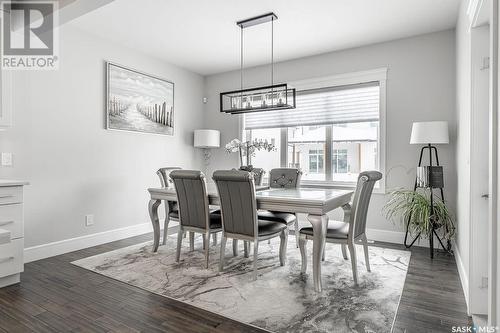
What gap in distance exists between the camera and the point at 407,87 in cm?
403

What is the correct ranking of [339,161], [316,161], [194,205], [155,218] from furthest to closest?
[316,161] < [339,161] < [155,218] < [194,205]

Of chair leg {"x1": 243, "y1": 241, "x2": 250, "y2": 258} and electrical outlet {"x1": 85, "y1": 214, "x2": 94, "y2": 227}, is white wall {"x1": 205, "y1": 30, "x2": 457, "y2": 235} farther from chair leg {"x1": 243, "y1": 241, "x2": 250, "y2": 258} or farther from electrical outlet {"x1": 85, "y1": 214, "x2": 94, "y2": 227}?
electrical outlet {"x1": 85, "y1": 214, "x2": 94, "y2": 227}

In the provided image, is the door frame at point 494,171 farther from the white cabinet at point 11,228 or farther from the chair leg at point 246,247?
the white cabinet at point 11,228

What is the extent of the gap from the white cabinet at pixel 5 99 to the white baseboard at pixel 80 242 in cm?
134

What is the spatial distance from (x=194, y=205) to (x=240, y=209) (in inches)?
23.2

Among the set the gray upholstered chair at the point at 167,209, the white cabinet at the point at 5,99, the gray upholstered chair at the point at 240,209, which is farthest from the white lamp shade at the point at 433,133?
the white cabinet at the point at 5,99

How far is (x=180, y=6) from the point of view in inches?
127

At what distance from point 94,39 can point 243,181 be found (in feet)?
9.60

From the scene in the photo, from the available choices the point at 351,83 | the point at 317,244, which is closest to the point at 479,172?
the point at 317,244

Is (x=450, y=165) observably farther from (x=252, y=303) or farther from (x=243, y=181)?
(x=252, y=303)

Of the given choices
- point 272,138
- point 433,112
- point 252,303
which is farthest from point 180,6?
point 433,112

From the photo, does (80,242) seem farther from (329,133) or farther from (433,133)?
(433,133)

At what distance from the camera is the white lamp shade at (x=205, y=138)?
5230mm

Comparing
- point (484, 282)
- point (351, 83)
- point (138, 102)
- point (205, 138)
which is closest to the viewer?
point (484, 282)
